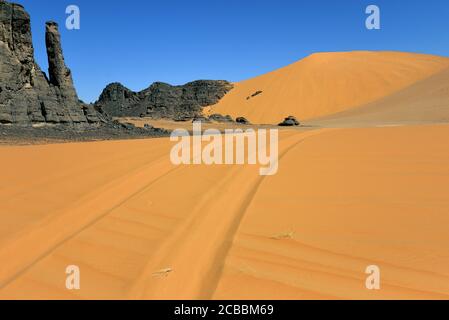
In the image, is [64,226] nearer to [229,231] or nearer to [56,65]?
[229,231]

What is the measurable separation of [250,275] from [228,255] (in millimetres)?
398

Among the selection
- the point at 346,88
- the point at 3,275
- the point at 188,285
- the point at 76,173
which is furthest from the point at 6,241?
the point at 346,88

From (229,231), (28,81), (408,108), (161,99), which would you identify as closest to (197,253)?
(229,231)

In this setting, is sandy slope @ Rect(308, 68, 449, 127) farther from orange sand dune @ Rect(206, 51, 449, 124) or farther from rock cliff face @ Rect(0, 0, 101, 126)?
rock cliff face @ Rect(0, 0, 101, 126)

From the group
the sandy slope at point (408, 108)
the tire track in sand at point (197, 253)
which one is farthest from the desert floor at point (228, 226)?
the sandy slope at point (408, 108)

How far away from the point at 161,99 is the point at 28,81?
36990 mm

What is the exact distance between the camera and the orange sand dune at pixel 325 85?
160ft

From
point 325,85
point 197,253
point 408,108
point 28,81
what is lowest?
point 197,253

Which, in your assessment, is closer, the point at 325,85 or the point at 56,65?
the point at 56,65

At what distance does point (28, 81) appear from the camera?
68.4 ft

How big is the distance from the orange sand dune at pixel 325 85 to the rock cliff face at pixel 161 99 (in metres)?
3.21

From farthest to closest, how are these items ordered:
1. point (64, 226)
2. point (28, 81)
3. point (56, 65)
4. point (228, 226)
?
point (56, 65), point (28, 81), point (64, 226), point (228, 226)

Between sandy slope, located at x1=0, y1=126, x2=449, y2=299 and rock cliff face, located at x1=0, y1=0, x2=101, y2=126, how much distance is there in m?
15.0

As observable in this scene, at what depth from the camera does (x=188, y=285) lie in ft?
9.05
